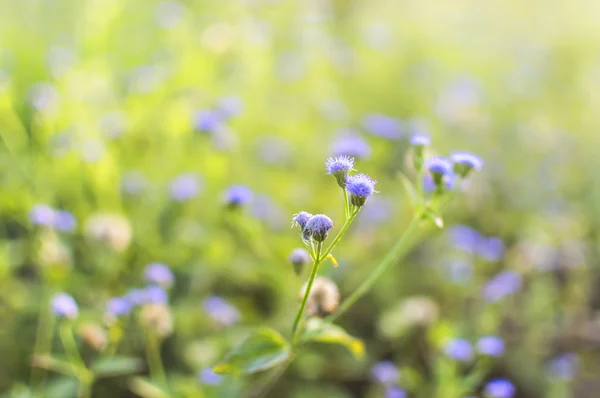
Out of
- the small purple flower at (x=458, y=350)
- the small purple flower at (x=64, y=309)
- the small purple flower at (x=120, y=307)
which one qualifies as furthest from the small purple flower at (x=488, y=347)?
the small purple flower at (x=64, y=309)

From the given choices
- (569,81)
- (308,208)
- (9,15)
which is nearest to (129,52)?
(9,15)

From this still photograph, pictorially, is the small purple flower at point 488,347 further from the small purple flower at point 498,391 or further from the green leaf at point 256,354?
the green leaf at point 256,354

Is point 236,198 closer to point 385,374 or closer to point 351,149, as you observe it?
point 351,149

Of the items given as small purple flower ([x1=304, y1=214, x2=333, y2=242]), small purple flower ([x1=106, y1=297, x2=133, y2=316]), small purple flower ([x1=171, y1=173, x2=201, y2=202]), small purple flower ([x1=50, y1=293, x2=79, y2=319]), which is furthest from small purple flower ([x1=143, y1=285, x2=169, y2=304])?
small purple flower ([x1=304, y1=214, x2=333, y2=242])

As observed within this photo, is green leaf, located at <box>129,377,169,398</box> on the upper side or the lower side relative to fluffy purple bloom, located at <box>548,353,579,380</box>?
lower

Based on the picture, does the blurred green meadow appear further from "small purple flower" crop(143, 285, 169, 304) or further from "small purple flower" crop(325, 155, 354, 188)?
"small purple flower" crop(325, 155, 354, 188)
